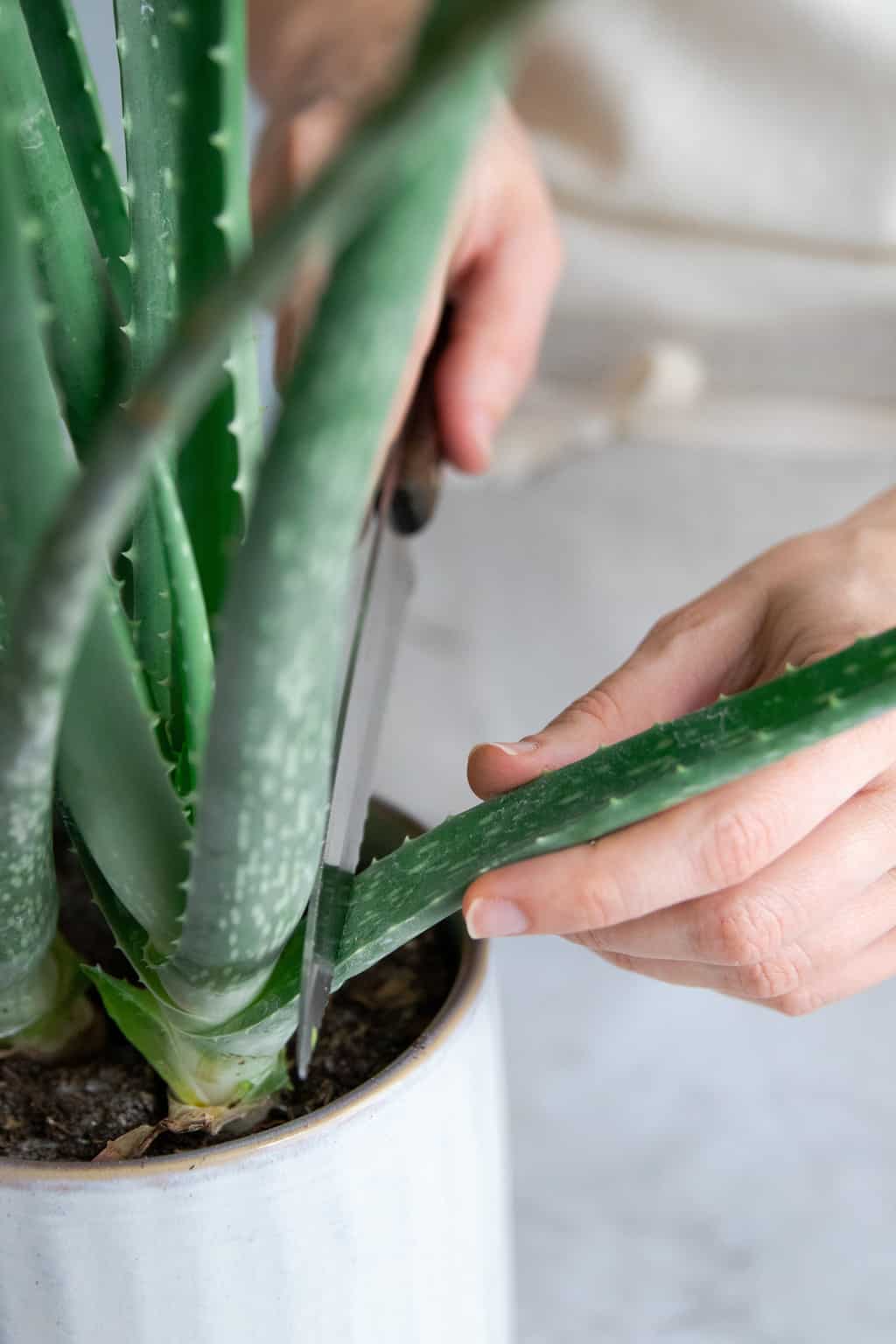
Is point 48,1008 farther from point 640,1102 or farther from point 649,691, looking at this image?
point 640,1102

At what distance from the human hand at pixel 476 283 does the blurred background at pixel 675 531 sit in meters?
0.08

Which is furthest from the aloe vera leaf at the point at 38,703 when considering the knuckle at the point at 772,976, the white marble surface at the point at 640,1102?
the white marble surface at the point at 640,1102

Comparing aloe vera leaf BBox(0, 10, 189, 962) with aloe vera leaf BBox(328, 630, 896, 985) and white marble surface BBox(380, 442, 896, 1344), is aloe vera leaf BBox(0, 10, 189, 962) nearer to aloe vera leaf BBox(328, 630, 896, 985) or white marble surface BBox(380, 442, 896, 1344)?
aloe vera leaf BBox(328, 630, 896, 985)

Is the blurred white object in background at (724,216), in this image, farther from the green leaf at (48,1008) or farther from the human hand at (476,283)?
the green leaf at (48,1008)

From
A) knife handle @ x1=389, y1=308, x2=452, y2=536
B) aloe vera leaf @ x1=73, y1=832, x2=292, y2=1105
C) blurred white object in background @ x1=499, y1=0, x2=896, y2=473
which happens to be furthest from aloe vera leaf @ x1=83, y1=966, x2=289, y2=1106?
blurred white object in background @ x1=499, y1=0, x2=896, y2=473

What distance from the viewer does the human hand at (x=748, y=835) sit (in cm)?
21

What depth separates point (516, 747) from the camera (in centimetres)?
23

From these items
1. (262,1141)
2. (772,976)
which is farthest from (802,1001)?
(262,1141)

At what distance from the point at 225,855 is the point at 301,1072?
0.20ft

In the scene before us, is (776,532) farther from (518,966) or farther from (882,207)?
(518,966)

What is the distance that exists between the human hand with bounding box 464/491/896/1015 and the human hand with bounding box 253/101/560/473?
7cm

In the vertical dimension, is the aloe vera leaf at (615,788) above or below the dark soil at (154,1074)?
above

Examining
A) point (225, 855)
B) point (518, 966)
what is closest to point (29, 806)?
point (225, 855)

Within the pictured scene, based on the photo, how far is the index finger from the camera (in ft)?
0.66
